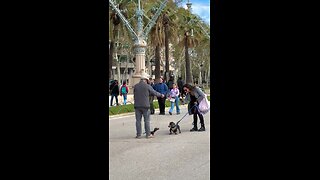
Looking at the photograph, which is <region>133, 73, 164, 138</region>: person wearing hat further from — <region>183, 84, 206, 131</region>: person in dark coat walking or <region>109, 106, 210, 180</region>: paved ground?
<region>183, 84, 206, 131</region>: person in dark coat walking

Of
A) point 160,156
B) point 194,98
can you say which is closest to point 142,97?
point 194,98

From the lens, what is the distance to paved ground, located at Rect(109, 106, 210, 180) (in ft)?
22.2

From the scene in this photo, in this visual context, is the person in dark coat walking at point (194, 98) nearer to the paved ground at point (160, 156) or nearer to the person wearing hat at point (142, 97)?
the paved ground at point (160, 156)

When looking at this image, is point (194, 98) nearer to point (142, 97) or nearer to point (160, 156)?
point (142, 97)

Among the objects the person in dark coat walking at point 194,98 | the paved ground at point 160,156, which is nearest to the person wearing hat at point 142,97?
the paved ground at point 160,156

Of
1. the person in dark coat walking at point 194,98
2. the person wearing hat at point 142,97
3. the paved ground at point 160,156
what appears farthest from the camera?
the person in dark coat walking at point 194,98

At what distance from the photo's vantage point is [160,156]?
8.58 metres

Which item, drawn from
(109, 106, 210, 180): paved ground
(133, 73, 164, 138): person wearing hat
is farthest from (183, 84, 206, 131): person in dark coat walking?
(133, 73, 164, 138): person wearing hat

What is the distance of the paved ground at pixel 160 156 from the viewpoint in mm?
6766
